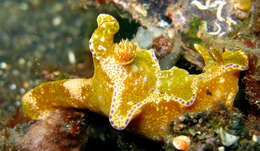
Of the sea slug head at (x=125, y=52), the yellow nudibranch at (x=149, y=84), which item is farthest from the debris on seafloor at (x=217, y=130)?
the sea slug head at (x=125, y=52)

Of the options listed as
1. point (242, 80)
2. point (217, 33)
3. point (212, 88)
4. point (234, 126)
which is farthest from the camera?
point (217, 33)

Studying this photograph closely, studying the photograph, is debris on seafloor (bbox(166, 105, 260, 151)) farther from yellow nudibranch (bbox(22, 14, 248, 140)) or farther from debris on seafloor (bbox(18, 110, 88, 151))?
debris on seafloor (bbox(18, 110, 88, 151))

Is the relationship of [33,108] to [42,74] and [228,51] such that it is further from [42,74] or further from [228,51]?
[228,51]

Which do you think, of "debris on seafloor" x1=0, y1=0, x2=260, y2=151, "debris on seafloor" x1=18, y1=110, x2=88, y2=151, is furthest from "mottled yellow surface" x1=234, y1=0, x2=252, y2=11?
"debris on seafloor" x1=18, y1=110, x2=88, y2=151

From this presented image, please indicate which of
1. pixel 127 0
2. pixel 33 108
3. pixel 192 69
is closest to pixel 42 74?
pixel 33 108

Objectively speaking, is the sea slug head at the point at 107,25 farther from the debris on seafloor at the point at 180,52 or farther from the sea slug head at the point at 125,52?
the debris on seafloor at the point at 180,52

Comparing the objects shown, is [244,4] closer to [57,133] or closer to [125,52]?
[125,52]

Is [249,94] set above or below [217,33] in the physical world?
below
